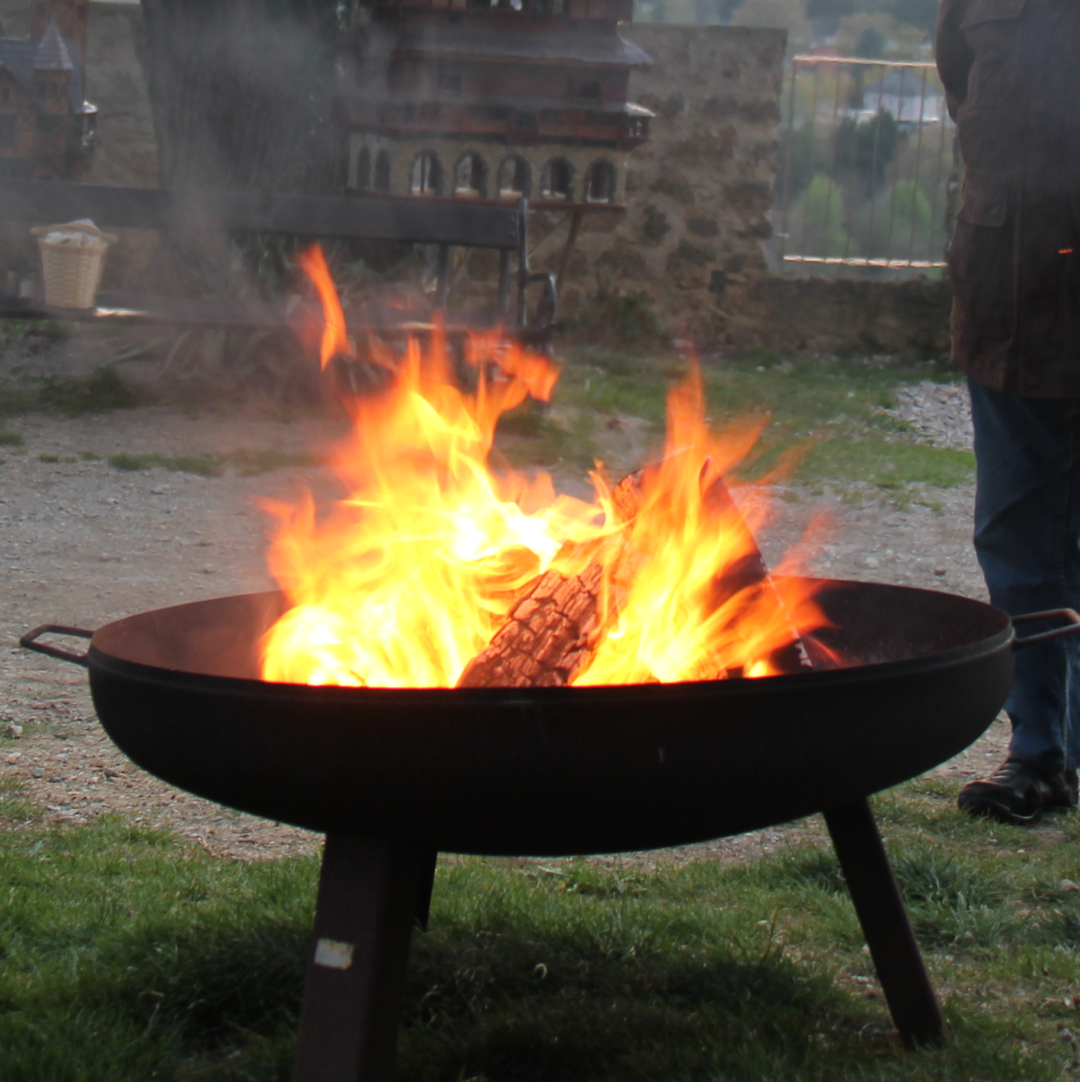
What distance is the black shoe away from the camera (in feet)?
9.16

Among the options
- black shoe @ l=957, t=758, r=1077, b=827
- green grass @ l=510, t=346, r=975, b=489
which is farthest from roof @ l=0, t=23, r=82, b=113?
black shoe @ l=957, t=758, r=1077, b=827

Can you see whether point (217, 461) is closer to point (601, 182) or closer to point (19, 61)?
point (601, 182)

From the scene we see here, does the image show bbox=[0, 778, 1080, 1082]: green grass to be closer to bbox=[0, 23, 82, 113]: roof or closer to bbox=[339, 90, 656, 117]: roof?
bbox=[339, 90, 656, 117]: roof

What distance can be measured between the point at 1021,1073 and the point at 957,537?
400cm

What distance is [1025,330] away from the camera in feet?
8.50

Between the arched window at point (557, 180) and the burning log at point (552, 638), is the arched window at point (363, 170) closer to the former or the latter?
the arched window at point (557, 180)

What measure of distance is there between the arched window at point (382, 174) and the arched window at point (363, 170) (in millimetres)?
46

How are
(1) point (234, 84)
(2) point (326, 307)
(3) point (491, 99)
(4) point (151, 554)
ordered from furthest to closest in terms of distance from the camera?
(3) point (491, 99) → (1) point (234, 84) → (4) point (151, 554) → (2) point (326, 307)

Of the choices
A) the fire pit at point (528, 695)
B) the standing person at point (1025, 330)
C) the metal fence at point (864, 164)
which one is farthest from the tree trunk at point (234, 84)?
the fire pit at point (528, 695)

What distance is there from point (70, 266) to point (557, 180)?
3.12 metres

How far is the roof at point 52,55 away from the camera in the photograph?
8.16 meters

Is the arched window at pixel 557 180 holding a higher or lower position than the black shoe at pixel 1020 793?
higher

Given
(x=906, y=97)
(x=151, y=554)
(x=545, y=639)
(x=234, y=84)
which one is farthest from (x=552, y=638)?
(x=906, y=97)

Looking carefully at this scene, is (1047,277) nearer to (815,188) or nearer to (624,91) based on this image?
(624,91)
